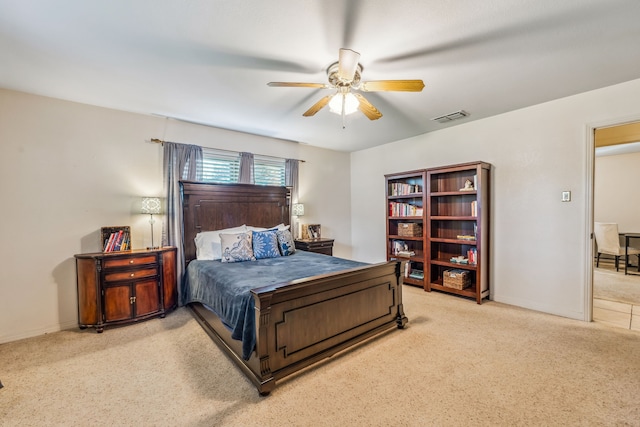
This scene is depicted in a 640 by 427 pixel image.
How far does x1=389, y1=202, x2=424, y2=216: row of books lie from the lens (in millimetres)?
4645

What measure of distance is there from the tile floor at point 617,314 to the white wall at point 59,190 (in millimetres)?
5690

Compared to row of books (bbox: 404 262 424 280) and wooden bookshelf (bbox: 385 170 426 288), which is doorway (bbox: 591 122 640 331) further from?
wooden bookshelf (bbox: 385 170 426 288)

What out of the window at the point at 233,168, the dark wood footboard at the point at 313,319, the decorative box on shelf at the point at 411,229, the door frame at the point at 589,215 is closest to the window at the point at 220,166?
the window at the point at 233,168

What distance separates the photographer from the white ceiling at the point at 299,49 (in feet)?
5.81

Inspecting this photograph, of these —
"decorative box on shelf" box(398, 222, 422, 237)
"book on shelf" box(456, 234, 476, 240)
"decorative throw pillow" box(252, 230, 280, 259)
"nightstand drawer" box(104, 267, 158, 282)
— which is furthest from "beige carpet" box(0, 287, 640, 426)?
"decorative box on shelf" box(398, 222, 422, 237)

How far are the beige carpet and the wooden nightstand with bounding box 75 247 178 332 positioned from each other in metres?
0.19

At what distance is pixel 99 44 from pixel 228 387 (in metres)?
2.83

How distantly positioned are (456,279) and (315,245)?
2.26 m

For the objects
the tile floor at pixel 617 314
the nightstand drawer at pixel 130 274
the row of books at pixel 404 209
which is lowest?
the tile floor at pixel 617 314

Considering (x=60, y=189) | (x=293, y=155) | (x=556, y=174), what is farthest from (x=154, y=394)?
(x=556, y=174)

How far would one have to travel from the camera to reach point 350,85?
230 centimetres

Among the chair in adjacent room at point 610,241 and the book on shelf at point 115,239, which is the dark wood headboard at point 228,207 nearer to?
the book on shelf at point 115,239

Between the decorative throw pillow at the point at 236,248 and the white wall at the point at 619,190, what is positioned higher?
the white wall at the point at 619,190

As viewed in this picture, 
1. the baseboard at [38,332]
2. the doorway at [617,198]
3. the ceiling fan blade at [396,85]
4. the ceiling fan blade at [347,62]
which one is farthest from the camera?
the doorway at [617,198]
